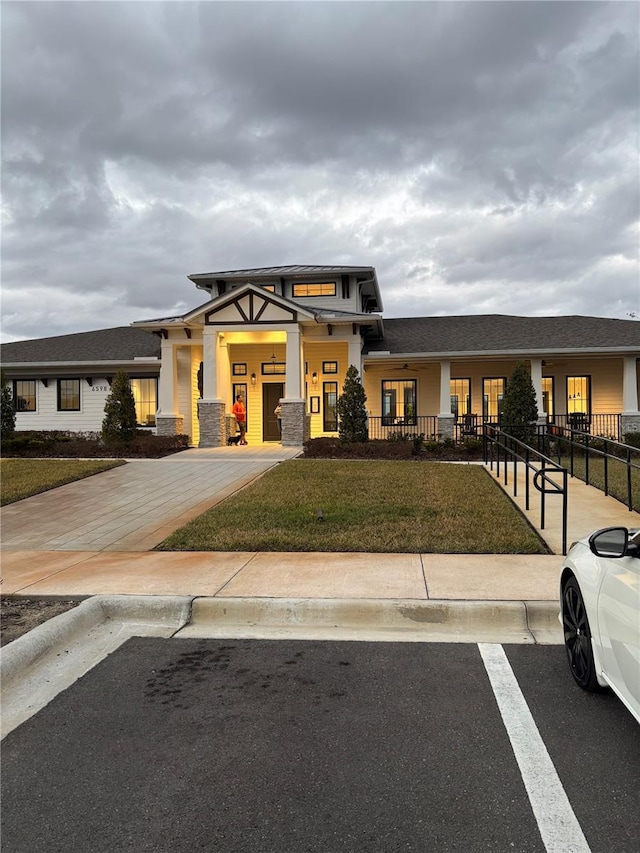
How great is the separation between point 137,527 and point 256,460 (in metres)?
8.08

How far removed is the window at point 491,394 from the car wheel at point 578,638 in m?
21.4

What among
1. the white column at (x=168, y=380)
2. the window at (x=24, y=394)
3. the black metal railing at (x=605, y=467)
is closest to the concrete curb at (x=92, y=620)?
the black metal railing at (x=605, y=467)

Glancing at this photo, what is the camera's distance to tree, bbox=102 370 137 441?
20703 millimetres

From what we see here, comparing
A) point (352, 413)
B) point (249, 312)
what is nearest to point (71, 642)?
point (352, 413)

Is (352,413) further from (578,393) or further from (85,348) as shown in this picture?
(85,348)

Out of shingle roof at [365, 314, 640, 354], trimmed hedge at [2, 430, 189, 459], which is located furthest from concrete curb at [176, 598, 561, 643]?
shingle roof at [365, 314, 640, 354]

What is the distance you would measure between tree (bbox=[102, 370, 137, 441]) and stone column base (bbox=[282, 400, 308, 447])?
542 cm

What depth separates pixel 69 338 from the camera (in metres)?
29.1

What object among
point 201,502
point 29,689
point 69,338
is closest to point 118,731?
point 29,689

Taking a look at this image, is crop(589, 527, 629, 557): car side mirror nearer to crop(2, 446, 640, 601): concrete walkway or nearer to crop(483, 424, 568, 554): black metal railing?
crop(2, 446, 640, 601): concrete walkway

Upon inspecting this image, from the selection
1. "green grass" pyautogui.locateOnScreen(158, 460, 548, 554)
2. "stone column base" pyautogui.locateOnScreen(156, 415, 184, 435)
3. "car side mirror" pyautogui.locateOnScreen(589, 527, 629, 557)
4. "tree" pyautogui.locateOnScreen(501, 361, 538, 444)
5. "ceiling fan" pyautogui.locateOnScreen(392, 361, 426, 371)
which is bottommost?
"green grass" pyautogui.locateOnScreen(158, 460, 548, 554)

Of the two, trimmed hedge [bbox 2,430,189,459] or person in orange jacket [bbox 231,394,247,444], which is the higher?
person in orange jacket [bbox 231,394,247,444]

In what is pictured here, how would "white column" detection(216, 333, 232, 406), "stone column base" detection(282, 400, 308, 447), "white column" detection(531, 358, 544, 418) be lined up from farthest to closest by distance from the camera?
"white column" detection(531, 358, 544, 418)
"white column" detection(216, 333, 232, 406)
"stone column base" detection(282, 400, 308, 447)

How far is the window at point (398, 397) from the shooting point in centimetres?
2512
